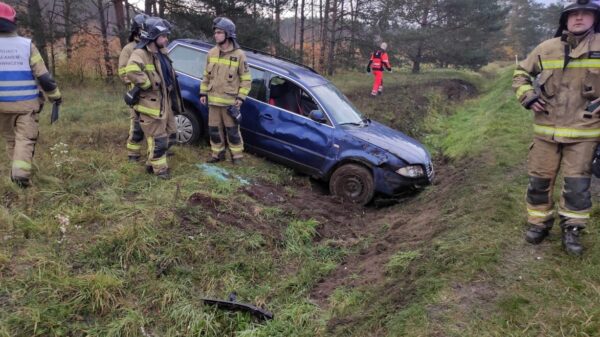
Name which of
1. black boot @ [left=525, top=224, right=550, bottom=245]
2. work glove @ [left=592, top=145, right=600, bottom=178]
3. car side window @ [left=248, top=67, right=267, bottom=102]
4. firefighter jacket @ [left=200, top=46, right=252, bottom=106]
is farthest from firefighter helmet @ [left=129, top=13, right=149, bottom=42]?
work glove @ [left=592, top=145, right=600, bottom=178]

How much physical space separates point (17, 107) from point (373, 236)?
438cm

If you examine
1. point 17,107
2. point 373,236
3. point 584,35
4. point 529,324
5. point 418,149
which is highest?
point 584,35

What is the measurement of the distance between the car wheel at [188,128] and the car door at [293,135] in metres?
1.02

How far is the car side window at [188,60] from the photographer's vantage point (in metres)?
7.10

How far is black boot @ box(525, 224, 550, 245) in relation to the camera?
13.0 ft

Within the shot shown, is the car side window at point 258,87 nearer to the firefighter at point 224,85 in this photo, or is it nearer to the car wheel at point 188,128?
the firefighter at point 224,85

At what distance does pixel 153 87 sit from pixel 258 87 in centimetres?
183

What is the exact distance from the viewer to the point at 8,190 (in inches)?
190

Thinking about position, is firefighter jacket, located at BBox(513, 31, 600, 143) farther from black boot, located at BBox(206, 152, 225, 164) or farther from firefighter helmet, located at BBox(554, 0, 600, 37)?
black boot, located at BBox(206, 152, 225, 164)

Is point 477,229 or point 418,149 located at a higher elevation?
point 418,149

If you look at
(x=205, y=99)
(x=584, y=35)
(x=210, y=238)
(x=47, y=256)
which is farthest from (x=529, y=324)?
(x=205, y=99)

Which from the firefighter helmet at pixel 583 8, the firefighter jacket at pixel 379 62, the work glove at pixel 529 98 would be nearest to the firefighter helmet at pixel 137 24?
the work glove at pixel 529 98

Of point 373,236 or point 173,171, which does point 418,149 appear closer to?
point 373,236

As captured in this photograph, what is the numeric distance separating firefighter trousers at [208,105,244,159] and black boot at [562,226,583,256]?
14.7 feet
